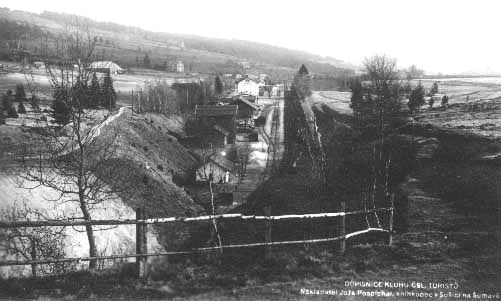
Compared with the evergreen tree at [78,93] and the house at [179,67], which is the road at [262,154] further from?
the house at [179,67]

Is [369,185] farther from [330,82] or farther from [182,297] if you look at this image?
[330,82]

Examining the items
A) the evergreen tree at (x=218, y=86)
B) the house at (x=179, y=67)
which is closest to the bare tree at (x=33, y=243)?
the evergreen tree at (x=218, y=86)

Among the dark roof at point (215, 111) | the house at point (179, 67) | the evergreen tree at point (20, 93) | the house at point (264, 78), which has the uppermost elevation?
the house at point (179, 67)

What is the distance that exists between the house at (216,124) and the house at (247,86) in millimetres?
35075

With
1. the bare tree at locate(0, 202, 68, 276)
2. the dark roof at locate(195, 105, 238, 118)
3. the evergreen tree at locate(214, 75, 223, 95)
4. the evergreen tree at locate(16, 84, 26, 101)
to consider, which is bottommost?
the bare tree at locate(0, 202, 68, 276)

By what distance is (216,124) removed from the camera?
56281 mm

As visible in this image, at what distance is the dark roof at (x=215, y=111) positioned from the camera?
5847cm

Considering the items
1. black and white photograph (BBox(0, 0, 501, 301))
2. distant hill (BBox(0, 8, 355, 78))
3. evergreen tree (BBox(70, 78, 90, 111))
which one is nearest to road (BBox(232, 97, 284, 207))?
black and white photograph (BBox(0, 0, 501, 301))

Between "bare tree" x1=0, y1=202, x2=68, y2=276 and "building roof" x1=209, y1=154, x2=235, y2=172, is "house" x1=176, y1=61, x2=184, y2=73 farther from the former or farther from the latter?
"bare tree" x1=0, y1=202, x2=68, y2=276

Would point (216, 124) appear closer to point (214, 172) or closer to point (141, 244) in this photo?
point (214, 172)

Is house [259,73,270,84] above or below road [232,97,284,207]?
above

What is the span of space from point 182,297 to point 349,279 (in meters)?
3.51

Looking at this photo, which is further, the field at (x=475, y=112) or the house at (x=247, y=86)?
the house at (x=247, y=86)

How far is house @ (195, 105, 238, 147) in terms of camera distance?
174 feet
